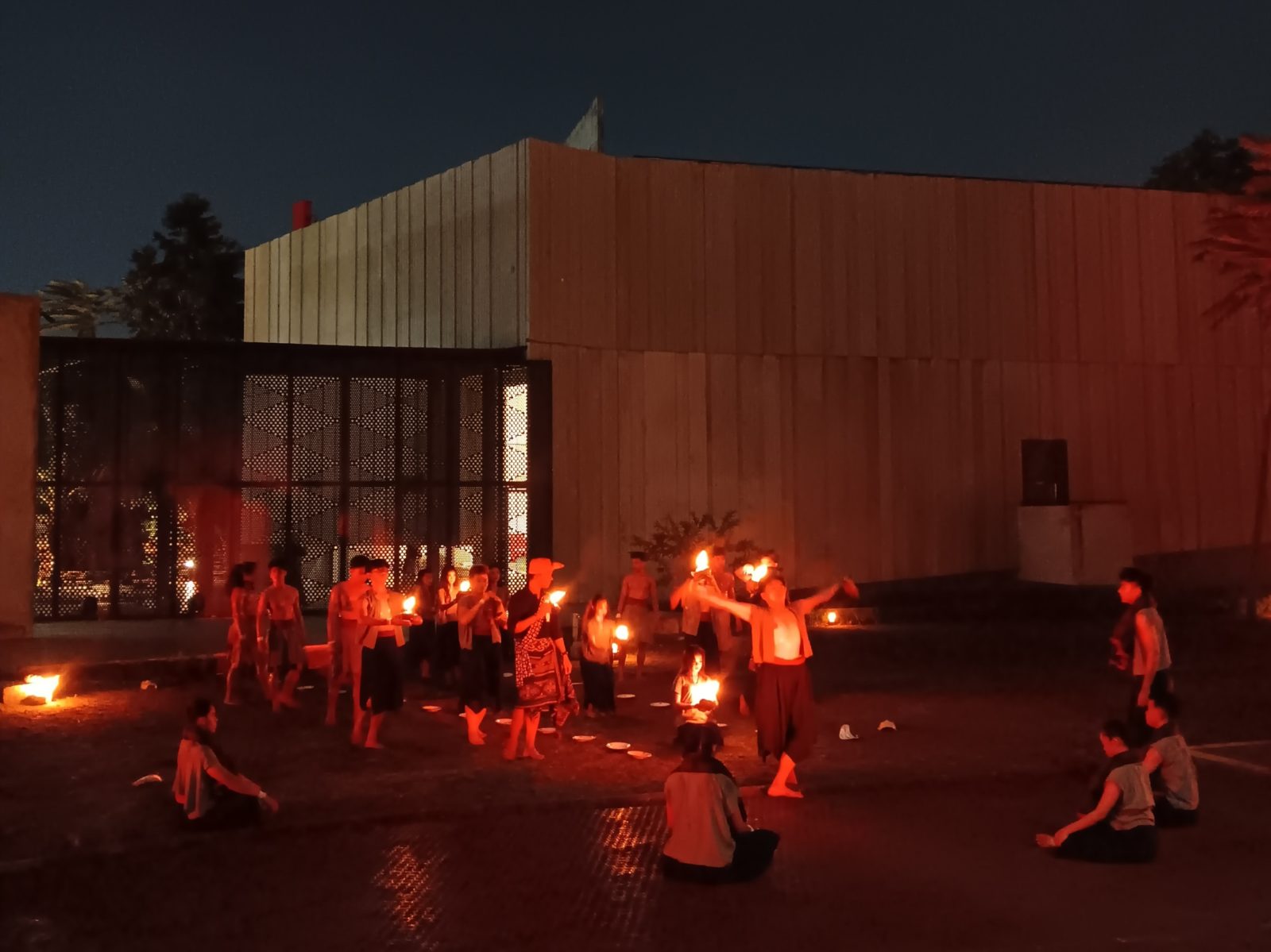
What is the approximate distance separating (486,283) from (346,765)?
48.4 ft

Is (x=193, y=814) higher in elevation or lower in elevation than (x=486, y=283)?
lower

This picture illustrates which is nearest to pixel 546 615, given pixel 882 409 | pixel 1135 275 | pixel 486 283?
pixel 486 283

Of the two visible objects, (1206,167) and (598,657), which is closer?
(598,657)

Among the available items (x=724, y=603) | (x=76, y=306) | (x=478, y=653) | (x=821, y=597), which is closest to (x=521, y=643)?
(x=478, y=653)

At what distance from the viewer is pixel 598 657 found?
12133 millimetres

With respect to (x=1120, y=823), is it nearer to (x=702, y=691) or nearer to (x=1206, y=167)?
(x=702, y=691)

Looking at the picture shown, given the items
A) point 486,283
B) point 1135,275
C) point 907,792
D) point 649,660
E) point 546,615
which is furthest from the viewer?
→ point 1135,275

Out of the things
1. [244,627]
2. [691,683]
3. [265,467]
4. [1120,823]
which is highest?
[265,467]

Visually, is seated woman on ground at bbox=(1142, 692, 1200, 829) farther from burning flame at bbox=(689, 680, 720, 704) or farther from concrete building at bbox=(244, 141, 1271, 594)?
concrete building at bbox=(244, 141, 1271, 594)

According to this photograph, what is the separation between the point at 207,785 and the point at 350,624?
3316 mm

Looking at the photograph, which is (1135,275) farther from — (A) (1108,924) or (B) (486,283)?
(A) (1108,924)

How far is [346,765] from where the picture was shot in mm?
10125

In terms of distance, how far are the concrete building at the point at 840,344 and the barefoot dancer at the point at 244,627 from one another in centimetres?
965

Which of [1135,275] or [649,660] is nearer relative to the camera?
[649,660]
